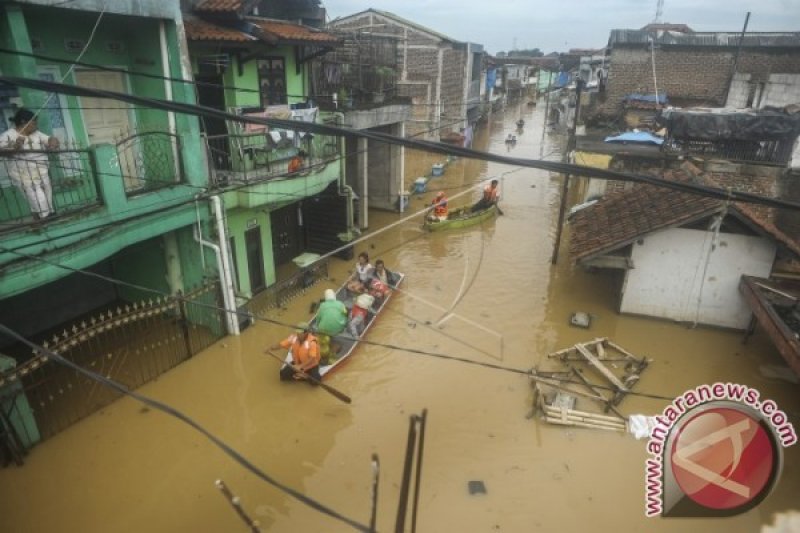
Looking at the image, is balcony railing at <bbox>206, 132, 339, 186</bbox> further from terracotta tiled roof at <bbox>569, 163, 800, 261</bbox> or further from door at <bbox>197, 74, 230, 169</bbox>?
terracotta tiled roof at <bbox>569, 163, 800, 261</bbox>

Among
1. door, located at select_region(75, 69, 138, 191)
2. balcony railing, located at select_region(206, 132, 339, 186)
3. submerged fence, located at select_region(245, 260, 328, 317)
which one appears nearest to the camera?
door, located at select_region(75, 69, 138, 191)

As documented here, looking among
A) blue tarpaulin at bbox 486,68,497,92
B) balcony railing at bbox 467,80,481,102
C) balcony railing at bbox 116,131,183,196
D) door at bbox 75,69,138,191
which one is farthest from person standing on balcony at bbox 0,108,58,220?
blue tarpaulin at bbox 486,68,497,92

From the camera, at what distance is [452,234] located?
20.2 metres

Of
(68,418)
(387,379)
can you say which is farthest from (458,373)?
(68,418)

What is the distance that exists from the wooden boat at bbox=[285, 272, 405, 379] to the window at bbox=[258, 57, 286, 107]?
607 cm

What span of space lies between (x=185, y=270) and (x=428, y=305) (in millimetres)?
6697

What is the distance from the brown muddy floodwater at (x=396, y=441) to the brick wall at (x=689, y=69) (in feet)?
55.4

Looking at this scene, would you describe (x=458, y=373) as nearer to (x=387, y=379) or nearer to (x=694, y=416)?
(x=387, y=379)

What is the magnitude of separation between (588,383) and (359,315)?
563cm

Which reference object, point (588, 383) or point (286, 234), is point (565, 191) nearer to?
point (588, 383)

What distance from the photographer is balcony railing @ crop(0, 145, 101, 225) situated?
24.9 ft

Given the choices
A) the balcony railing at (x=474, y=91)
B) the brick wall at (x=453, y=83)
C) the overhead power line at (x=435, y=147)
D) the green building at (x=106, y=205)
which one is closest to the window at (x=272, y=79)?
the green building at (x=106, y=205)

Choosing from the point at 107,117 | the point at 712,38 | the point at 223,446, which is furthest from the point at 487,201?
the point at 223,446

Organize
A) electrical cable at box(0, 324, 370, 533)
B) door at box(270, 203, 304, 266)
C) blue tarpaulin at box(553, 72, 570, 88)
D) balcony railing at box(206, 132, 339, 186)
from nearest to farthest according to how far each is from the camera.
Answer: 1. electrical cable at box(0, 324, 370, 533)
2. balcony railing at box(206, 132, 339, 186)
3. door at box(270, 203, 304, 266)
4. blue tarpaulin at box(553, 72, 570, 88)
